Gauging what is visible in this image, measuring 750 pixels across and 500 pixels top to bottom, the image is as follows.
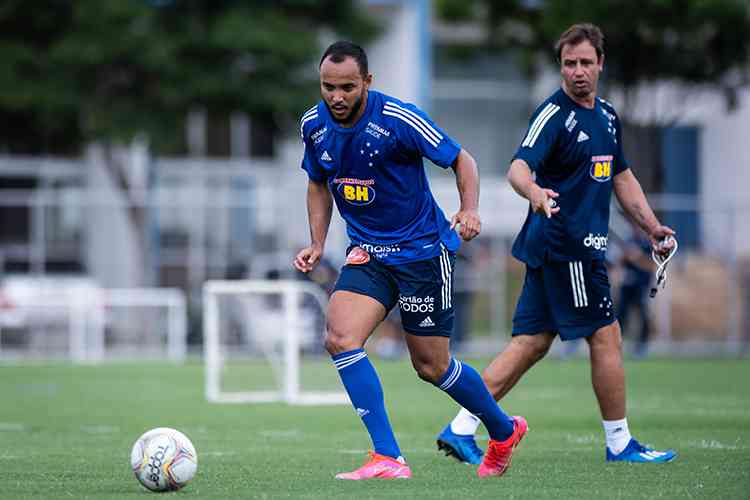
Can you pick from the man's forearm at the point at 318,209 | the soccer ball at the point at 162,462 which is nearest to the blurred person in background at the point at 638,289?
the man's forearm at the point at 318,209

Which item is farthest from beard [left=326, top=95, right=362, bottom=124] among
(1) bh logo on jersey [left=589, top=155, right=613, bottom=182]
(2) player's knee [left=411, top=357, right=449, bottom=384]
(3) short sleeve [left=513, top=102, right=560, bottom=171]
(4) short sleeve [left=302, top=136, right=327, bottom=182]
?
(1) bh logo on jersey [left=589, top=155, right=613, bottom=182]

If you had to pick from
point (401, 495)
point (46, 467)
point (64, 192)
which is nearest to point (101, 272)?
point (64, 192)

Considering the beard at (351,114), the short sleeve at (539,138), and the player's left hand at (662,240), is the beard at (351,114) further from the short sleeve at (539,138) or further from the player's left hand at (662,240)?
the player's left hand at (662,240)

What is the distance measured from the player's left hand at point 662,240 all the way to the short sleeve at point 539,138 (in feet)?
2.73

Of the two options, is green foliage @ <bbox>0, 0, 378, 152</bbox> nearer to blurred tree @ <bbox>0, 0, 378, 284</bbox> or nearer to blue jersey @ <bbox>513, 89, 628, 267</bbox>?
blurred tree @ <bbox>0, 0, 378, 284</bbox>

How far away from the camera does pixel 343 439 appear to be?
34.6 feet

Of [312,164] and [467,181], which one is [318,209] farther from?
[467,181]

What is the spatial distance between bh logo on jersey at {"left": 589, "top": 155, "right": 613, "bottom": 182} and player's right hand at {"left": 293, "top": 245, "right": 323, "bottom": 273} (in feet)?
5.54

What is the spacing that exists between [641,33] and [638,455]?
2098 centimetres

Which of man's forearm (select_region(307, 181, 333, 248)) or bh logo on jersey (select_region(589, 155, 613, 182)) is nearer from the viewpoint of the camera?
man's forearm (select_region(307, 181, 333, 248))

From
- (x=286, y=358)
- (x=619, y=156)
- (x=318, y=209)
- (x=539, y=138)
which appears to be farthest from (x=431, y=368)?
(x=286, y=358)

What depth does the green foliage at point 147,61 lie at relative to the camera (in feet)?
88.3

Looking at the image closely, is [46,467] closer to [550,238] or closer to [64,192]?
[550,238]

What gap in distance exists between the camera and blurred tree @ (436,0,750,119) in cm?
2767
